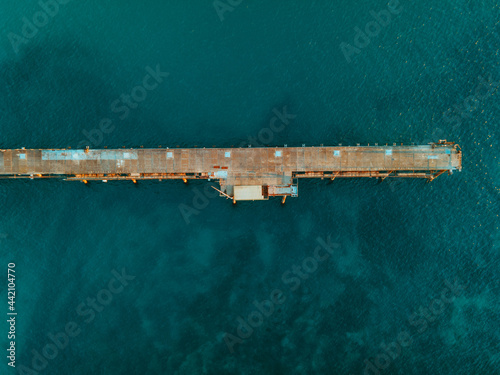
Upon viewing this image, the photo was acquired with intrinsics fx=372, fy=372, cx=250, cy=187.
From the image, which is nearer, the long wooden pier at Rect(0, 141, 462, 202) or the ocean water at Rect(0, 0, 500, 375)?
the long wooden pier at Rect(0, 141, 462, 202)

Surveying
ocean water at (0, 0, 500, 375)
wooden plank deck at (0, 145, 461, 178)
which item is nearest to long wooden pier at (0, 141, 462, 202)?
wooden plank deck at (0, 145, 461, 178)

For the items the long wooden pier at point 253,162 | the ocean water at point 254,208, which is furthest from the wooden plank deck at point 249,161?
the ocean water at point 254,208

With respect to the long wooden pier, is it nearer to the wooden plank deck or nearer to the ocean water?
the wooden plank deck

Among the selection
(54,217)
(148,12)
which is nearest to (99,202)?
(54,217)

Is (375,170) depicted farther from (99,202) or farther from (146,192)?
(99,202)

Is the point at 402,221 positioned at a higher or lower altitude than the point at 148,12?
lower
